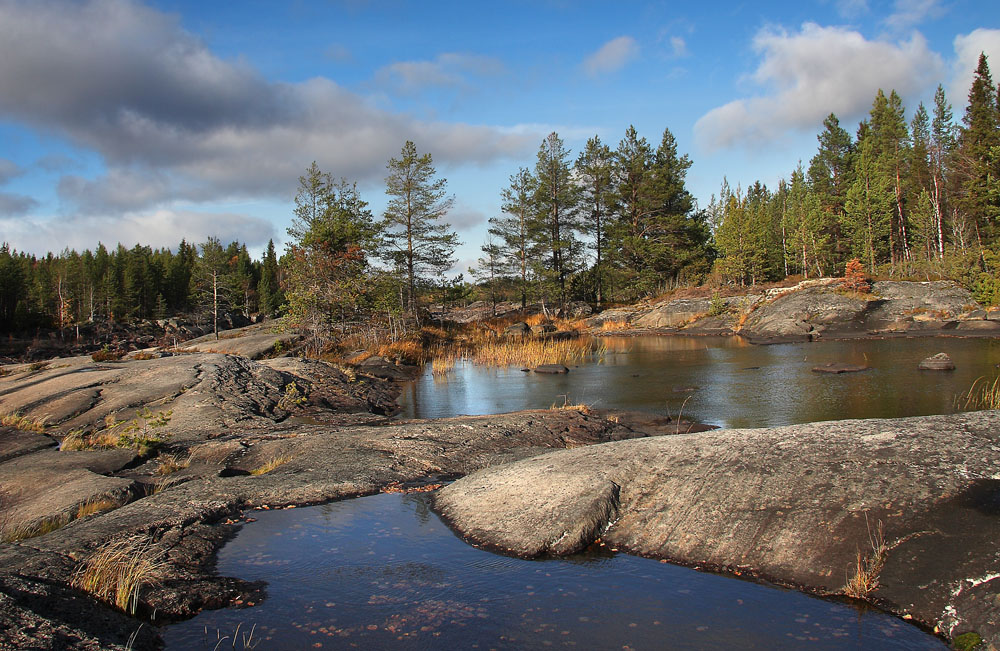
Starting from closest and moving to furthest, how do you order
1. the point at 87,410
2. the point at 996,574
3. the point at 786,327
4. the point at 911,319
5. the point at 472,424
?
the point at 996,574
the point at 472,424
the point at 87,410
the point at 911,319
the point at 786,327

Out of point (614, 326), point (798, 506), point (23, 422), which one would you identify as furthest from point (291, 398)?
point (614, 326)

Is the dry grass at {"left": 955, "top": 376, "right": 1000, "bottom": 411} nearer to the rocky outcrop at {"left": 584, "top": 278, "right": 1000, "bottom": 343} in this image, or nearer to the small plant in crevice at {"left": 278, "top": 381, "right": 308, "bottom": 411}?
the small plant in crevice at {"left": 278, "top": 381, "right": 308, "bottom": 411}

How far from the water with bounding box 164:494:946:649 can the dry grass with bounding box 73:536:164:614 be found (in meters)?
0.58

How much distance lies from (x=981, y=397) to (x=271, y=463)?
643 inches

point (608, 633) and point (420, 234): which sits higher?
point (420, 234)

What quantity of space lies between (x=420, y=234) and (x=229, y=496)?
34042mm

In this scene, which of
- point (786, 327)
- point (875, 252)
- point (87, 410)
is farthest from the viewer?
point (875, 252)

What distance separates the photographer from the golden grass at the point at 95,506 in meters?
7.45

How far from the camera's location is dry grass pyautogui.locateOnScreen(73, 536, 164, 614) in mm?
5164

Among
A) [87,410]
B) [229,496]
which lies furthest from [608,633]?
[87,410]

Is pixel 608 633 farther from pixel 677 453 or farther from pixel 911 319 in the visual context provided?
pixel 911 319

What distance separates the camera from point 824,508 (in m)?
5.96

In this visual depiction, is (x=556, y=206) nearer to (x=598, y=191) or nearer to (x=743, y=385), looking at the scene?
(x=598, y=191)

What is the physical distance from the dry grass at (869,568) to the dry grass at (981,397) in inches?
411
